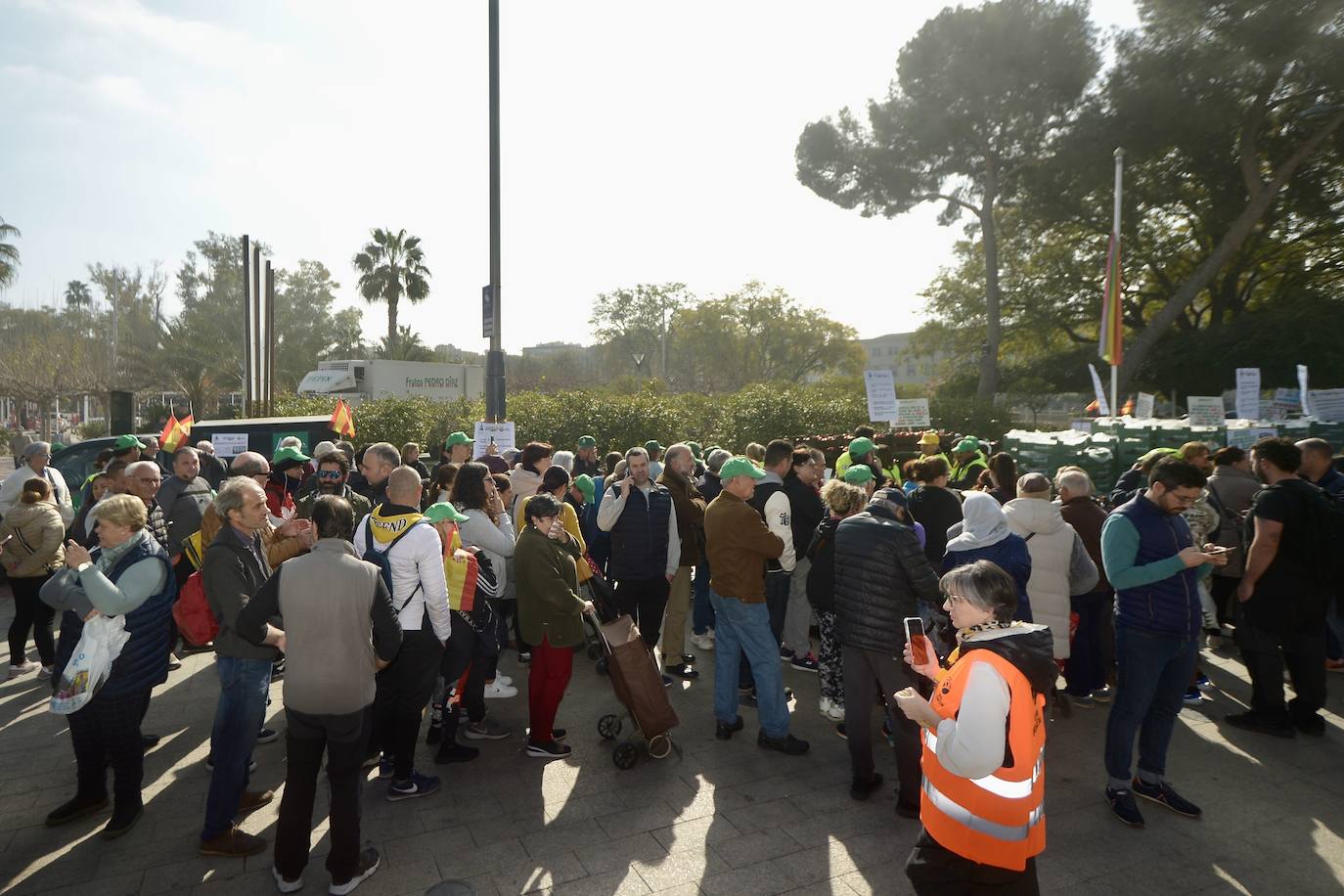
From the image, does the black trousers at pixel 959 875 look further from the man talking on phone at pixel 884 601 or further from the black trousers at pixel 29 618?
the black trousers at pixel 29 618

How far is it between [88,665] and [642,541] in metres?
3.31

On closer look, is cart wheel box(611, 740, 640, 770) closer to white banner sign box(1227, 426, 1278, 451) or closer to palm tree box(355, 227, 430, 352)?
white banner sign box(1227, 426, 1278, 451)

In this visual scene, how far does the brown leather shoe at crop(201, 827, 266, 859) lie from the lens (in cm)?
369

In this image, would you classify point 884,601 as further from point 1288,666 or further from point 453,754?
point 1288,666

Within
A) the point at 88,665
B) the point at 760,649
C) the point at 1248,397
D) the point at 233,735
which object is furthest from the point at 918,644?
the point at 1248,397

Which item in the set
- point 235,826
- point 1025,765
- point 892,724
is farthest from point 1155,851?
point 235,826

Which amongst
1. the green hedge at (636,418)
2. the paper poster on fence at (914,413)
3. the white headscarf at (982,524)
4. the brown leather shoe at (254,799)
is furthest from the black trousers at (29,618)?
the paper poster on fence at (914,413)

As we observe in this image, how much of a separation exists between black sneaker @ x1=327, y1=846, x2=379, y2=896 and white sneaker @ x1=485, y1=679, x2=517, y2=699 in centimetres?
226

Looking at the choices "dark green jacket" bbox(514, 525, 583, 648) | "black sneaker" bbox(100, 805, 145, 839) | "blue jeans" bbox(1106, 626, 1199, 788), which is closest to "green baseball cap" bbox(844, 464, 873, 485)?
"blue jeans" bbox(1106, 626, 1199, 788)

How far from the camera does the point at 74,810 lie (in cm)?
400

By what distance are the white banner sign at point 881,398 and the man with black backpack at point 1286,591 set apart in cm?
745

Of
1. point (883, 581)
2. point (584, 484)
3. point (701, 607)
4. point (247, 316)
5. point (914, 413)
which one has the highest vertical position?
point (247, 316)

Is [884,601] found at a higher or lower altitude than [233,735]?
higher

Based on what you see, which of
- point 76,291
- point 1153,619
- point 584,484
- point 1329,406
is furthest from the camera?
point 76,291
